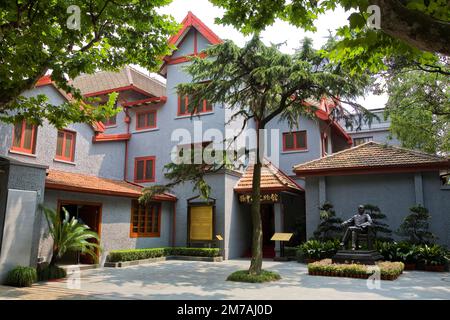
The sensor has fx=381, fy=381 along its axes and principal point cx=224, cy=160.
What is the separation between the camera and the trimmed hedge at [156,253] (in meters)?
14.9

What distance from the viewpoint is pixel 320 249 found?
1534 cm

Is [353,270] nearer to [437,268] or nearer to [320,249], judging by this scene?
[320,249]

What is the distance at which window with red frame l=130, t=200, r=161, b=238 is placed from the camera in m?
16.8

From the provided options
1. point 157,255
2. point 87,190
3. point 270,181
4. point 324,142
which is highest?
point 324,142

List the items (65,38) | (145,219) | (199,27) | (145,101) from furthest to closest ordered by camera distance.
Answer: (145,101), (199,27), (145,219), (65,38)

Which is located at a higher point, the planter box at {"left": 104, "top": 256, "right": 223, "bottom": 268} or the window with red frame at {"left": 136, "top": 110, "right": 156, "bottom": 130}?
the window with red frame at {"left": 136, "top": 110, "right": 156, "bottom": 130}

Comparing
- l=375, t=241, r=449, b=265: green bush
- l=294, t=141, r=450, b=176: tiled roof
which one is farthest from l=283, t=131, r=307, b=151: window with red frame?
l=375, t=241, r=449, b=265: green bush

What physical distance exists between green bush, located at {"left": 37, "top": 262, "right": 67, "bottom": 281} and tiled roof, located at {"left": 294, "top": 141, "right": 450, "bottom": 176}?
34.4 feet

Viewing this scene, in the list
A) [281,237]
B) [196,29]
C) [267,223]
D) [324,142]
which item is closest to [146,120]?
[196,29]

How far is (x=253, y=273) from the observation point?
11391 mm

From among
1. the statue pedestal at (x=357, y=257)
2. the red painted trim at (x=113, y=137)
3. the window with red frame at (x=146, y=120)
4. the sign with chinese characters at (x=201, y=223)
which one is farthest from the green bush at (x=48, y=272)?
the window with red frame at (x=146, y=120)

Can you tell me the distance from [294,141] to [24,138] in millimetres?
13196

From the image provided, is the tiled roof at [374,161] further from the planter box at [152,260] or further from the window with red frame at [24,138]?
the window with red frame at [24,138]

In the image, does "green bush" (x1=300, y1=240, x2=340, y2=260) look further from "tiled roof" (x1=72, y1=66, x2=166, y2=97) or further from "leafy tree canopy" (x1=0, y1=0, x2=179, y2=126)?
"tiled roof" (x1=72, y1=66, x2=166, y2=97)
